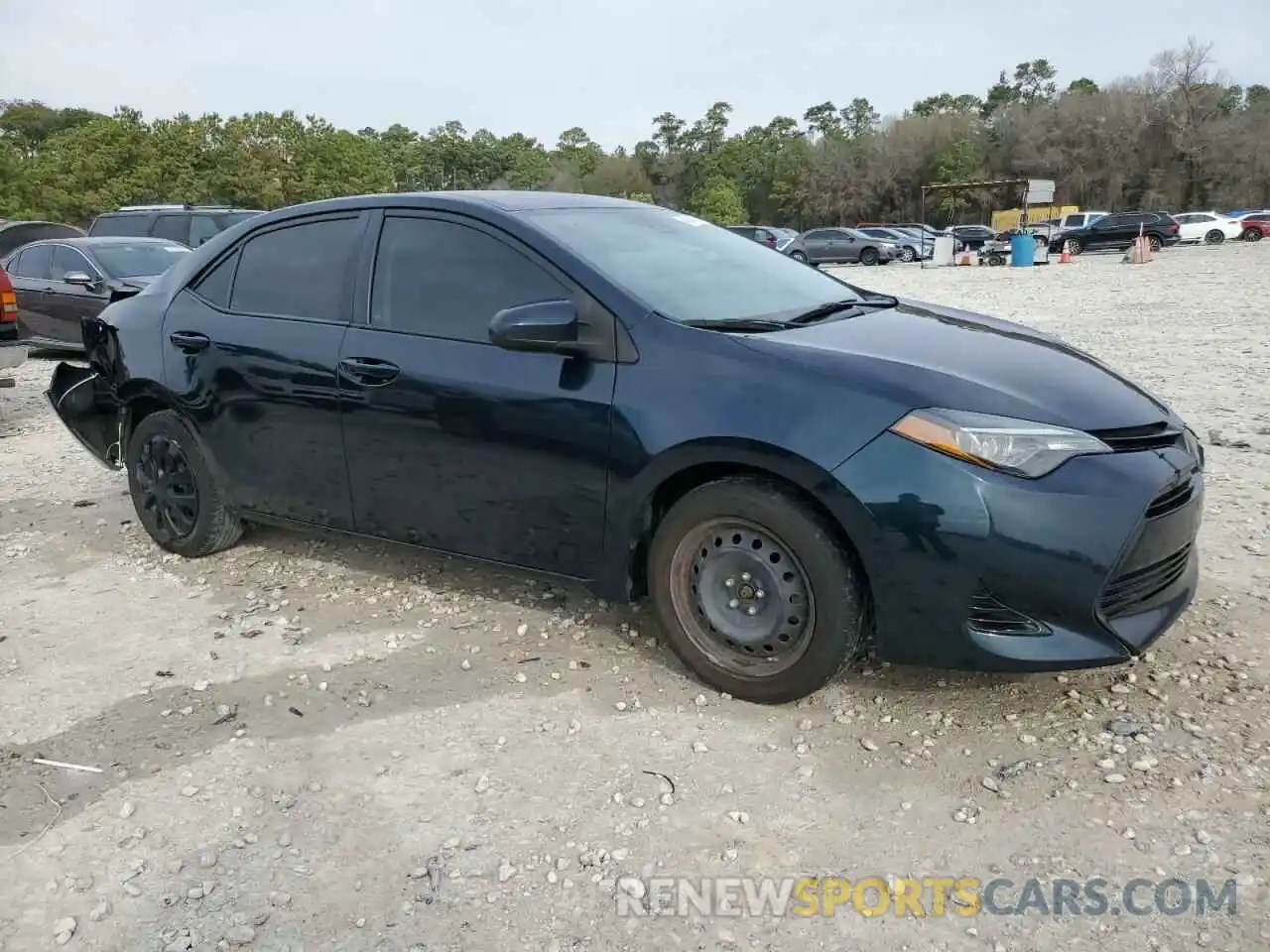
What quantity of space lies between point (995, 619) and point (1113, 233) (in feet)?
123

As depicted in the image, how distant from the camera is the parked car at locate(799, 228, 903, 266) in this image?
37.5 m

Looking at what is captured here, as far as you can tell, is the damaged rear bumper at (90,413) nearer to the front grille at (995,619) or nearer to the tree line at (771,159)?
the front grille at (995,619)

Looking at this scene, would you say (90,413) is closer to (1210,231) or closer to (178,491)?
(178,491)

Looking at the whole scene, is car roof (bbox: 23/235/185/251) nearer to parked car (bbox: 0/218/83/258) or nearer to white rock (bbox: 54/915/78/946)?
parked car (bbox: 0/218/83/258)

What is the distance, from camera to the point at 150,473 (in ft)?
16.2

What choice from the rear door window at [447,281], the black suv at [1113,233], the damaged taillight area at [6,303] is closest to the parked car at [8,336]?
the damaged taillight area at [6,303]

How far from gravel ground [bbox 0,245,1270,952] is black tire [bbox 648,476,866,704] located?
0.49 ft

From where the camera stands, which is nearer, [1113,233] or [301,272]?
[301,272]

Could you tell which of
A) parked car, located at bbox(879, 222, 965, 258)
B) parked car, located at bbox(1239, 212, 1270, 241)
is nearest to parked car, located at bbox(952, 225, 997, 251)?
parked car, located at bbox(879, 222, 965, 258)

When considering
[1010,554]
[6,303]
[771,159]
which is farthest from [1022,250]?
[771,159]

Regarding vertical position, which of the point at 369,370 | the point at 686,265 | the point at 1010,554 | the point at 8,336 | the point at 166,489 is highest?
the point at 686,265

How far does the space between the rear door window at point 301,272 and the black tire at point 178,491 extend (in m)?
0.74

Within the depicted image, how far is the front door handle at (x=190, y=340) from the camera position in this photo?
450cm

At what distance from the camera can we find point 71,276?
10.7 metres
